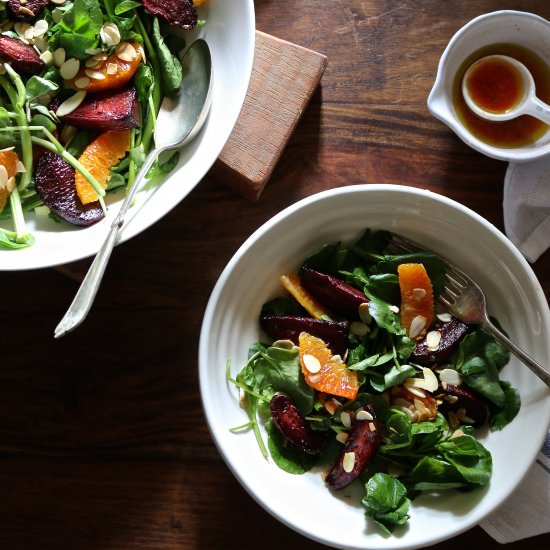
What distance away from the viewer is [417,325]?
1.25 m

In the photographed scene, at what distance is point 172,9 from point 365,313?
624 mm

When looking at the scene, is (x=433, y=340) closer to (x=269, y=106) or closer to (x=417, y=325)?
(x=417, y=325)

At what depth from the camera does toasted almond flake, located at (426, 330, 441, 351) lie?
1.24 meters

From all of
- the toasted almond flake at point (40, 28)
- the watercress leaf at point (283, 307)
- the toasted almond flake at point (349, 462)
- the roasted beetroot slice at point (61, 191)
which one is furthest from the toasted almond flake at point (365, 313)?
the toasted almond flake at point (40, 28)

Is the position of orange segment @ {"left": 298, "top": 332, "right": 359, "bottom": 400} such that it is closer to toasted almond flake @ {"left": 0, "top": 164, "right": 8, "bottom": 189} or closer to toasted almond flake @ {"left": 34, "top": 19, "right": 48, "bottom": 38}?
toasted almond flake @ {"left": 0, "top": 164, "right": 8, "bottom": 189}

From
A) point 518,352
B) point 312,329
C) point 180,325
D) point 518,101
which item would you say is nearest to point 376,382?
point 312,329

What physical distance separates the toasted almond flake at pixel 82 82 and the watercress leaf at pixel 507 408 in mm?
898

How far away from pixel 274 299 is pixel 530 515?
2.11ft

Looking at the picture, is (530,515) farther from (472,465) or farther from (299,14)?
(299,14)

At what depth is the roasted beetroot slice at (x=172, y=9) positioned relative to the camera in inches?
45.6

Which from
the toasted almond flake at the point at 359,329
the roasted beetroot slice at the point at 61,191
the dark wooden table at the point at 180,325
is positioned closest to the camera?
the roasted beetroot slice at the point at 61,191

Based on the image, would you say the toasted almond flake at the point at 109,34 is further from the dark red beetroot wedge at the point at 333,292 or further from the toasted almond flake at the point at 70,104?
the dark red beetroot wedge at the point at 333,292

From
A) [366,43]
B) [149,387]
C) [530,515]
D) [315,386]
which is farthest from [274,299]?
[530,515]

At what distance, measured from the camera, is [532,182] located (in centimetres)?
133
